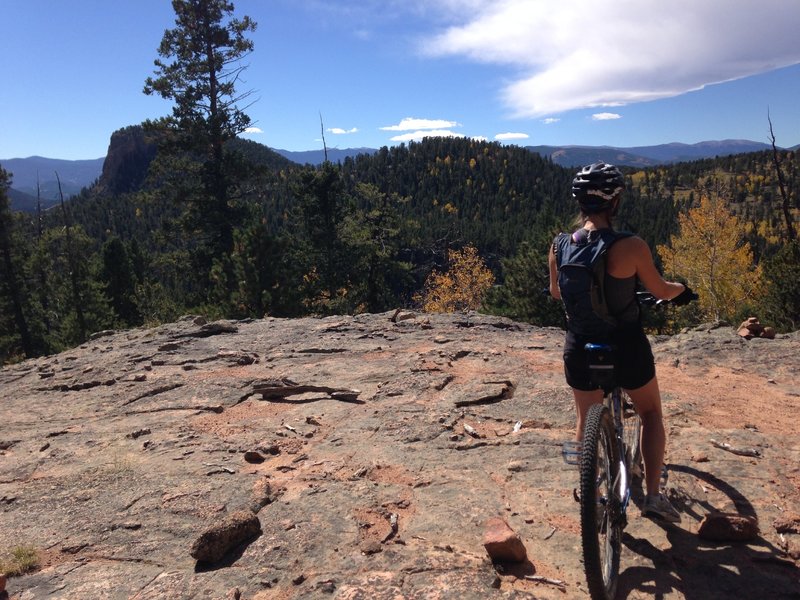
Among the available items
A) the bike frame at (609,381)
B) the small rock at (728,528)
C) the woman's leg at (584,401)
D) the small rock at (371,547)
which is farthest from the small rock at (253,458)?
the small rock at (728,528)

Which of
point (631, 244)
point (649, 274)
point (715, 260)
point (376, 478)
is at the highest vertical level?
point (631, 244)

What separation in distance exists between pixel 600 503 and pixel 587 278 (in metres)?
1.23

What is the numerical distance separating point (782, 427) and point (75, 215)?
5547 inches

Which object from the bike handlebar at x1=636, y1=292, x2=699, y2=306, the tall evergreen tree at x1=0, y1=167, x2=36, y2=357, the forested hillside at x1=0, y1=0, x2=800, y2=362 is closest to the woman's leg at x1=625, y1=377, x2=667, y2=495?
the bike handlebar at x1=636, y1=292, x2=699, y2=306

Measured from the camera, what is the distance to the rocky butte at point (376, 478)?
121 inches

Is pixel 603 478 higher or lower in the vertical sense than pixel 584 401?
lower

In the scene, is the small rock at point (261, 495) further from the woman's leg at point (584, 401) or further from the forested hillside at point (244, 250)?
the forested hillside at point (244, 250)

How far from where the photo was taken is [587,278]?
9.28ft

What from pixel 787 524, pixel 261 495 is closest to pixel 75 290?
Result: pixel 261 495

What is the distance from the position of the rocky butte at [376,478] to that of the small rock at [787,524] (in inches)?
0.5

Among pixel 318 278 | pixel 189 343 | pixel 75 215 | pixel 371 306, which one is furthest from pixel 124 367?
pixel 75 215

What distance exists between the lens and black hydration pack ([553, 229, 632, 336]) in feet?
9.24

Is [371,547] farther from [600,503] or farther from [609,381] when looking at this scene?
[609,381]

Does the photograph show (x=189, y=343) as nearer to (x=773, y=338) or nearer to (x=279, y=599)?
(x=279, y=599)
